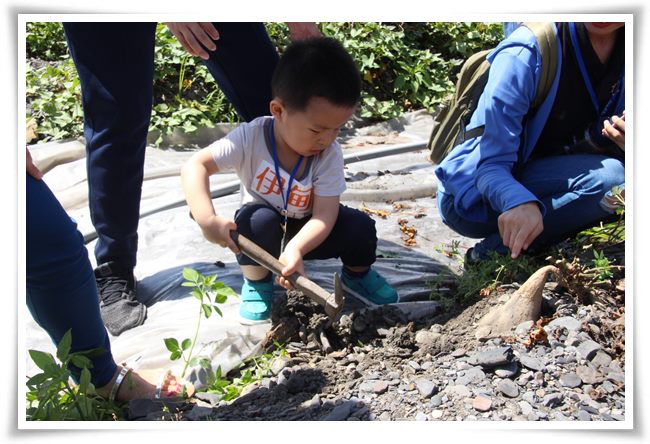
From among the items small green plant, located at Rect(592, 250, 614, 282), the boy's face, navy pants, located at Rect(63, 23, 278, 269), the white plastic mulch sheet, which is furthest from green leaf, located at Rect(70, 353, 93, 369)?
small green plant, located at Rect(592, 250, 614, 282)

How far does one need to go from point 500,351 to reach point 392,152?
2.63 meters

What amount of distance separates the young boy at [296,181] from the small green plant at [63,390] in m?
0.64

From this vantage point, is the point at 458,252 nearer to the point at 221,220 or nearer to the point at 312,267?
the point at 312,267

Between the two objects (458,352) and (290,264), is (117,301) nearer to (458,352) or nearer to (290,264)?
(290,264)

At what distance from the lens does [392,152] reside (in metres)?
4.72

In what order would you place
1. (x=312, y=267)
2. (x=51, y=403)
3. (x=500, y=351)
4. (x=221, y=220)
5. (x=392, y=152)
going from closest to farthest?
(x=51, y=403)
(x=500, y=351)
(x=221, y=220)
(x=312, y=267)
(x=392, y=152)

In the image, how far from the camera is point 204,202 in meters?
2.54

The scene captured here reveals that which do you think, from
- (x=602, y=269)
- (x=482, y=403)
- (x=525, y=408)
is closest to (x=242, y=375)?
(x=482, y=403)

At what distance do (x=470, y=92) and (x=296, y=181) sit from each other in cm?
92

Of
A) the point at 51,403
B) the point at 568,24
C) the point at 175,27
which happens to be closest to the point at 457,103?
the point at 568,24

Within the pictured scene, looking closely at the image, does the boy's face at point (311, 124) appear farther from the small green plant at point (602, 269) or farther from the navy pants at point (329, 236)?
the small green plant at point (602, 269)

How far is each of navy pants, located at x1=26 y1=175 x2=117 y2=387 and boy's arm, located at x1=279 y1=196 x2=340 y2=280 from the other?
0.61m

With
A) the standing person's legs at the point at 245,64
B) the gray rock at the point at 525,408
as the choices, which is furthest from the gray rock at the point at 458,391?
the standing person's legs at the point at 245,64

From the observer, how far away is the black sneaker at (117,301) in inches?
110
